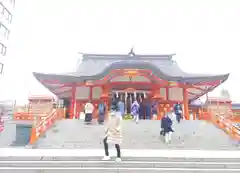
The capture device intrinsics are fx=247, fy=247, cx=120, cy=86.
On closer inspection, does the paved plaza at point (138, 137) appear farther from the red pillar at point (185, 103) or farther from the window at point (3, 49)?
the window at point (3, 49)

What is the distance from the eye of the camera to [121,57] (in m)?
27.7

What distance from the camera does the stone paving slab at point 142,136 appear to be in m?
10.7

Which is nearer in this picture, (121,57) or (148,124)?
(148,124)

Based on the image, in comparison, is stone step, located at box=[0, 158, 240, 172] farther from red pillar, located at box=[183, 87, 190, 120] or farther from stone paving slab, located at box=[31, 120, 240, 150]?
red pillar, located at box=[183, 87, 190, 120]

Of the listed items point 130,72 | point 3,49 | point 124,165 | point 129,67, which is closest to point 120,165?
point 124,165

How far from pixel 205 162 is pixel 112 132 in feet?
10.2

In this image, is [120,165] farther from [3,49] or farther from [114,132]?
[3,49]

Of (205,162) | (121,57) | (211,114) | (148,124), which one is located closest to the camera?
(205,162)

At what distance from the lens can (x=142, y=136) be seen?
1212 centimetres

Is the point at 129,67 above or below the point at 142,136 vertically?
above

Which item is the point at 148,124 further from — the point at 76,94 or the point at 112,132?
the point at 76,94

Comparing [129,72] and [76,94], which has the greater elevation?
[129,72]

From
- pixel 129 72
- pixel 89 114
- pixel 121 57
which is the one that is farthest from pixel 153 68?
pixel 121 57

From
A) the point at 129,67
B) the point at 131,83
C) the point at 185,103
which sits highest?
the point at 129,67
